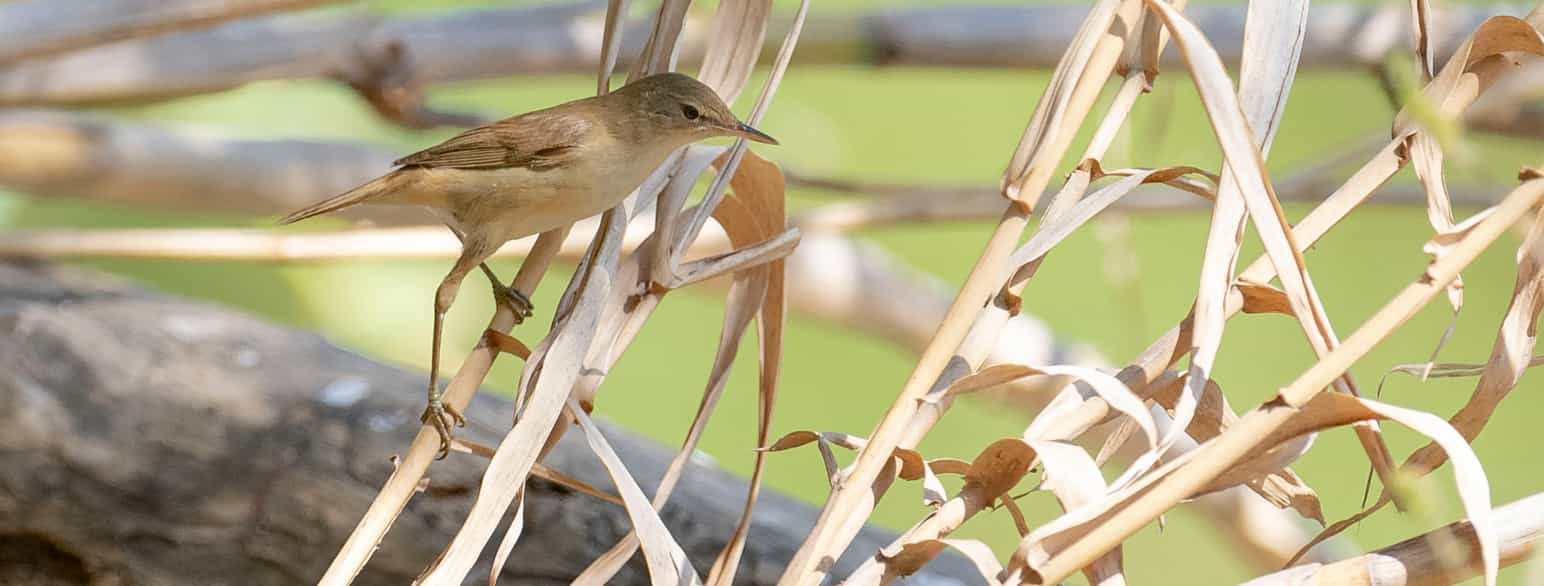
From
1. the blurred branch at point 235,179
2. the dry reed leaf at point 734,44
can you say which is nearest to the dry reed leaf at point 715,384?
the dry reed leaf at point 734,44

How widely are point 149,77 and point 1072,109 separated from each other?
1133 mm

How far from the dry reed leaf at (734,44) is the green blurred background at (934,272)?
130 centimetres

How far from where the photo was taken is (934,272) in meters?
2.71

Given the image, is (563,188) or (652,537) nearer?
(652,537)

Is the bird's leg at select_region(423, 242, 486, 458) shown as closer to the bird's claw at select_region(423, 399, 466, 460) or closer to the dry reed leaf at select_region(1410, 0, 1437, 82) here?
the bird's claw at select_region(423, 399, 466, 460)

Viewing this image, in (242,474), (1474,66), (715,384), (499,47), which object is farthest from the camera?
(499,47)

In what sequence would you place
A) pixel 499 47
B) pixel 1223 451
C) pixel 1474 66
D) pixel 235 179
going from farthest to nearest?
pixel 235 179
pixel 499 47
pixel 1474 66
pixel 1223 451

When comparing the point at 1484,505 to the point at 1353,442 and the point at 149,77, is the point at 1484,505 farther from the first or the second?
the point at 1353,442

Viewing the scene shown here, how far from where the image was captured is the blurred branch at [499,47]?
1.32 meters

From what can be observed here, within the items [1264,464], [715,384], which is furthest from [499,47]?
[1264,464]

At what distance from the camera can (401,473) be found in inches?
20.9

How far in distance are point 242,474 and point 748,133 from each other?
437 millimetres

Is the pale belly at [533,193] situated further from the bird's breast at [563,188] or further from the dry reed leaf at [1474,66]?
the dry reed leaf at [1474,66]

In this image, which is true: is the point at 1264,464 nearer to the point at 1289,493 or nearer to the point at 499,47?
the point at 1289,493
